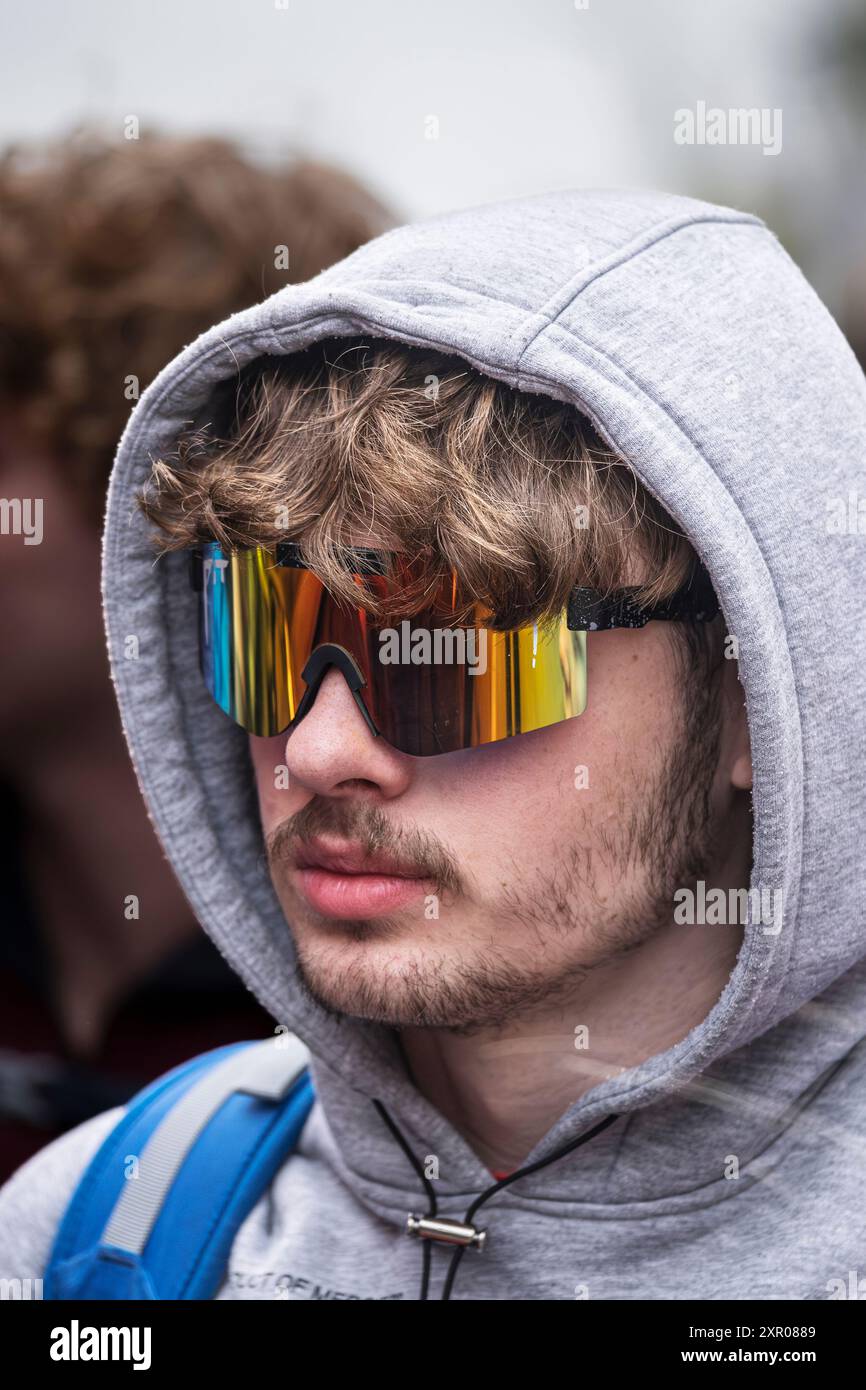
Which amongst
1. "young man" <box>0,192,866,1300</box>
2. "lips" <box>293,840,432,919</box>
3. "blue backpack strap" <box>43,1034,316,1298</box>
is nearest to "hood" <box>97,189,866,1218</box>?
"young man" <box>0,192,866,1300</box>

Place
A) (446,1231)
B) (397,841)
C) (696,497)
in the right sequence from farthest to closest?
(446,1231) < (397,841) < (696,497)

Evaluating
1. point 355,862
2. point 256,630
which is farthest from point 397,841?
point 256,630

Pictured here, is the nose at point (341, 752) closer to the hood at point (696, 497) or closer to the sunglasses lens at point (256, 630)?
the sunglasses lens at point (256, 630)

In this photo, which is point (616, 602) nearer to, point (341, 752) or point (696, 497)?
point (696, 497)

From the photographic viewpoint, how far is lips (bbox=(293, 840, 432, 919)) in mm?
Answer: 1541

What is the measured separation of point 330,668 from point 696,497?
1.43 ft

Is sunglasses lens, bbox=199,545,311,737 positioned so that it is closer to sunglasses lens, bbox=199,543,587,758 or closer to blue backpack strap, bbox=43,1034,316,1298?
sunglasses lens, bbox=199,543,587,758

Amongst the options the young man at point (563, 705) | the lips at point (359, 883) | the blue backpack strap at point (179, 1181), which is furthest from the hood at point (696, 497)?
the lips at point (359, 883)

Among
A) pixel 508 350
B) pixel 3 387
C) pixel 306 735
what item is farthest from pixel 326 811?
pixel 3 387

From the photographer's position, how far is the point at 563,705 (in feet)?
4.89

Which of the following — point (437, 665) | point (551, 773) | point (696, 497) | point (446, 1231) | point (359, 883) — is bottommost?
point (446, 1231)

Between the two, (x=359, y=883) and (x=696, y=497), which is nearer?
(x=696, y=497)

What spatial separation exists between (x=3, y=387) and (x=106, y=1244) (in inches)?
55.5

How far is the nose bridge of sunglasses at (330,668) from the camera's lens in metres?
1.52
